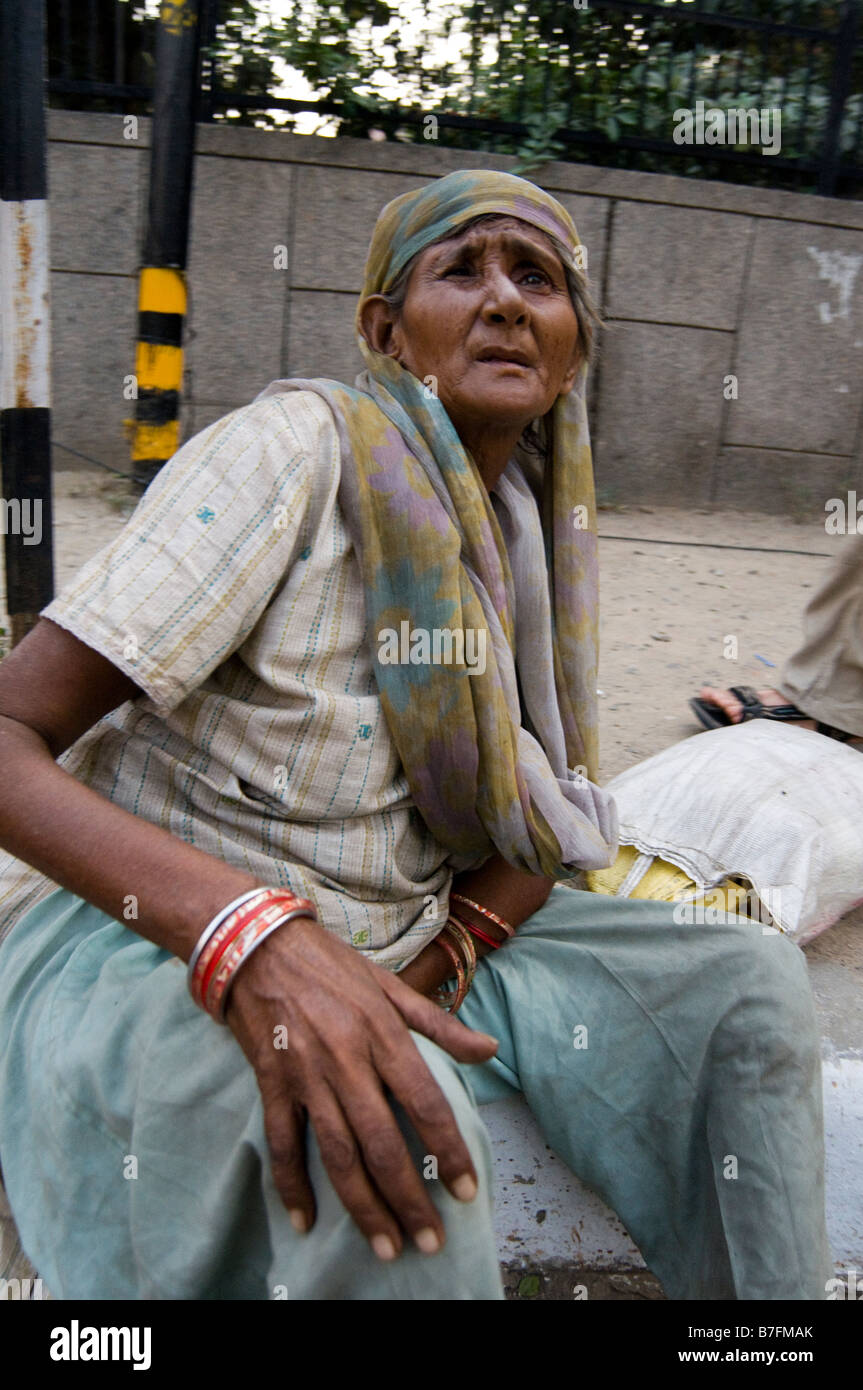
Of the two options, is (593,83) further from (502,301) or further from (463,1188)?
(463,1188)

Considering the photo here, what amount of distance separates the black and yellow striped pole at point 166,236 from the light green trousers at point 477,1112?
2.58m

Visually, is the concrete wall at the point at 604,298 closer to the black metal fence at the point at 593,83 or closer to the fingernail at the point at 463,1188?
the black metal fence at the point at 593,83

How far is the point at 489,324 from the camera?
5.74 feet

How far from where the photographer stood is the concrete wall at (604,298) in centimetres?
596

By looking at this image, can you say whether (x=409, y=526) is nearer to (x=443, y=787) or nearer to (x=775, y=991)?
(x=443, y=787)

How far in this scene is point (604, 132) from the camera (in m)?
6.39

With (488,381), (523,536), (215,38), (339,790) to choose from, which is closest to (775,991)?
(339,790)

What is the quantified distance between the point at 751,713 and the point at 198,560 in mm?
2471

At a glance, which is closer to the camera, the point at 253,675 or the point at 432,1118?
the point at 432,1118

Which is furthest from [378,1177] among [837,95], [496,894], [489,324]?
[837,95]

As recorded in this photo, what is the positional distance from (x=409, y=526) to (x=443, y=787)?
360 millimetres

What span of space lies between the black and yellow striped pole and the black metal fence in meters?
2.78

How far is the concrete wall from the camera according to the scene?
5957 mm

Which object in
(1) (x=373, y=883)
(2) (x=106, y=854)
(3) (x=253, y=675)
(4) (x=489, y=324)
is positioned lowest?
(1) (x=373, y=883)
